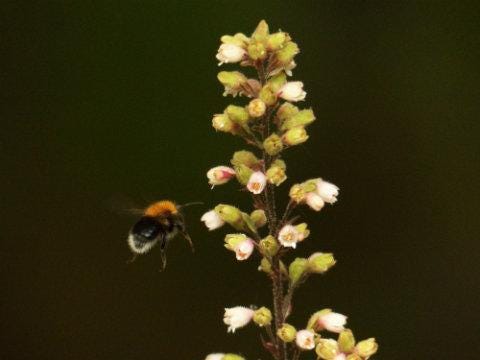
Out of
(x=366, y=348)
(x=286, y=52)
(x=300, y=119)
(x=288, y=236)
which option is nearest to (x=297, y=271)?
(x=288, y=236)

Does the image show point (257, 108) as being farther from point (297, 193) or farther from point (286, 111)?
point (297, 193)

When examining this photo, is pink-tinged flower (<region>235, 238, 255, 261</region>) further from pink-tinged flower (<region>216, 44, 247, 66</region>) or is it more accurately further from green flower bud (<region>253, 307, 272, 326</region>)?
pink-tinged flower (<region>216, 44, 247, 66</region>)

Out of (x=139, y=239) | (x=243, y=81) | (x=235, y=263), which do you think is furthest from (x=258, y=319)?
(x=235, y=263)

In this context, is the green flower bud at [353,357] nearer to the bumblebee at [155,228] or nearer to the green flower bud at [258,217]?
the green flower bud at [258,217]

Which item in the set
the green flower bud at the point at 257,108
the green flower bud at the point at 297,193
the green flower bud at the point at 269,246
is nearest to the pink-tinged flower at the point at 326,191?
the green flower bud at the point at 297,193

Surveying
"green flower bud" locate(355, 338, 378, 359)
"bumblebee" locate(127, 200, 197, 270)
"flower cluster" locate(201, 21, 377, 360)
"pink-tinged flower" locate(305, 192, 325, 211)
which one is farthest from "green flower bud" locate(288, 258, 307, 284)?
"bumblebee" locate(127, 200, 197, 270)

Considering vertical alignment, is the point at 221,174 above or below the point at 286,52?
below
